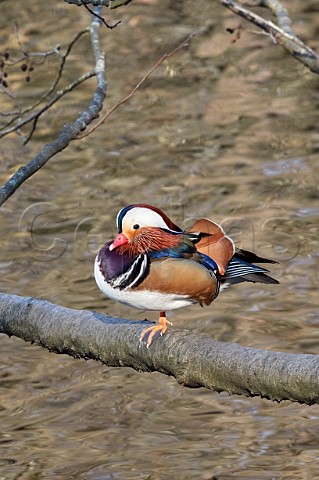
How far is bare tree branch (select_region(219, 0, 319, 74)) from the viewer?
17.7ft

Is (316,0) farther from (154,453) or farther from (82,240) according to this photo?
(154,453)

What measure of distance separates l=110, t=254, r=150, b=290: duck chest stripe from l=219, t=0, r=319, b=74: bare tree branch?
252 centimetres

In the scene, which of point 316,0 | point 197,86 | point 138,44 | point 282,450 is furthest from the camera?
point 316,0

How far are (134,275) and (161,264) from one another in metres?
0.11

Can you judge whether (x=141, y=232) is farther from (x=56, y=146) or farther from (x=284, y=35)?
(x=284, y=35)

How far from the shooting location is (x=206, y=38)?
48.5 feet

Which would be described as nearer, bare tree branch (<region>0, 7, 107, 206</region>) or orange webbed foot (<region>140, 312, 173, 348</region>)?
orange webbed foot (<region>140, 312, 173, 348</region>)

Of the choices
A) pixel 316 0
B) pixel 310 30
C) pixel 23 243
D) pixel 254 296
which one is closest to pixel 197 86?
pixel 310 30

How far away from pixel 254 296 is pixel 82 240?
2.13 metres

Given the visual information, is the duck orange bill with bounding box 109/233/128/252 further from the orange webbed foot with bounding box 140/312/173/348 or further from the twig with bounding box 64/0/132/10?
the twig with bounding box 64/0/132/10

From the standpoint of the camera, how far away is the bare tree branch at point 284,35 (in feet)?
17.7

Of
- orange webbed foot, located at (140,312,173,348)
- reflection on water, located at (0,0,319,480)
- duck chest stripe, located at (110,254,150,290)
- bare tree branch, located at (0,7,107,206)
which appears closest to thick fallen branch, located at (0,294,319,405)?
orange webbed foot, located at (140,312,173,348)

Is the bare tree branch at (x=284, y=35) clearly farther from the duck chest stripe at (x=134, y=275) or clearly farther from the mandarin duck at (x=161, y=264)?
the duck chest stripe at (x=134, y=275)

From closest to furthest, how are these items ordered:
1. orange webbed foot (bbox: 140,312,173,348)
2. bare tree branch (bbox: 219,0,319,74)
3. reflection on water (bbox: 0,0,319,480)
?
orange webbed foot (bbox: 140,312,173,348) < bare tree branch (bbox: 219,0,319,74) < reflection on water (bbox: 0,0,319,480)
